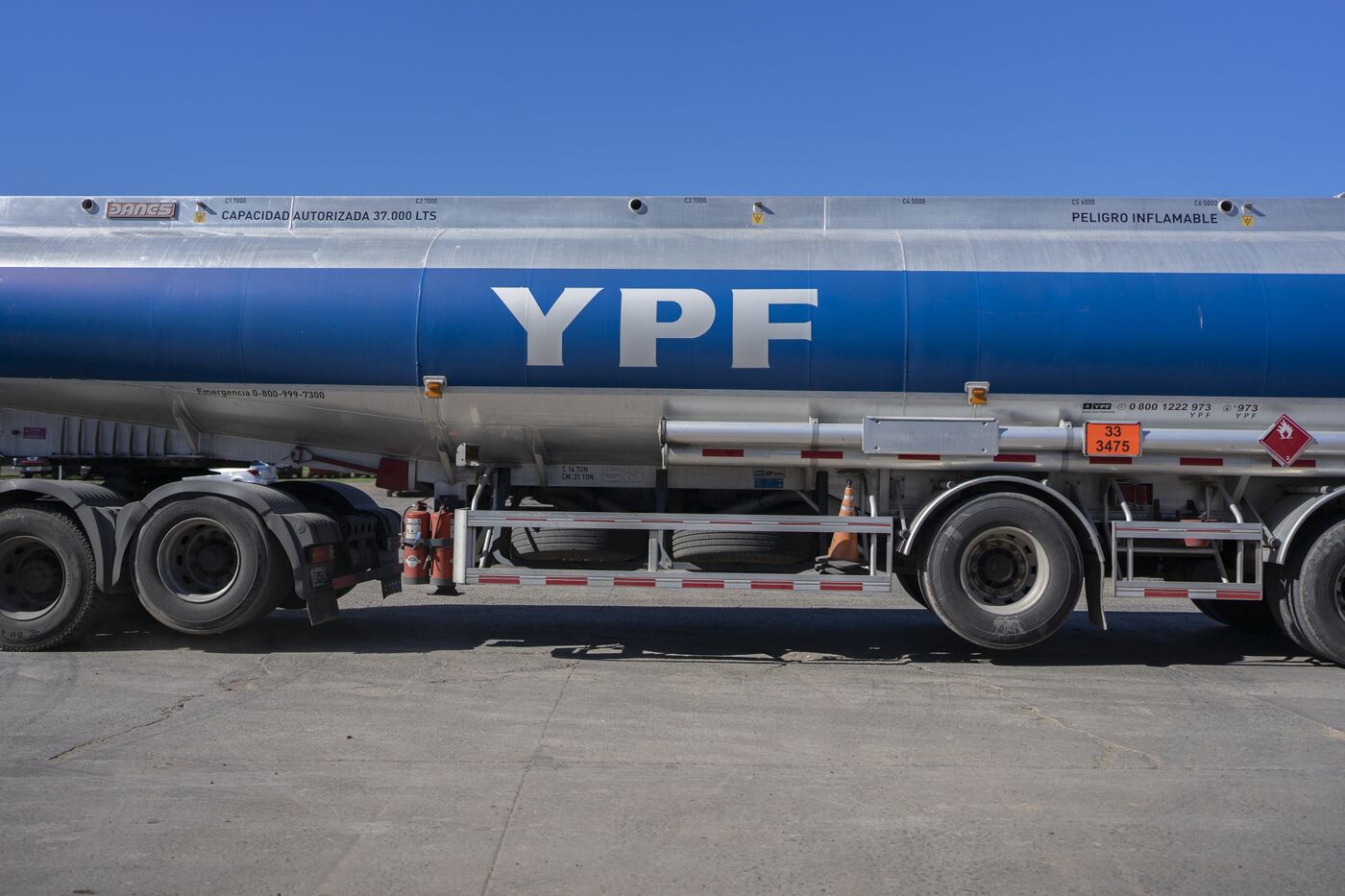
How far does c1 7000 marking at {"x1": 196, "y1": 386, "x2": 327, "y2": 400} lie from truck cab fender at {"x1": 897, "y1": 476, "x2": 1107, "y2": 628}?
4993mm

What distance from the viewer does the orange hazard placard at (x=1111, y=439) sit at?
778cm

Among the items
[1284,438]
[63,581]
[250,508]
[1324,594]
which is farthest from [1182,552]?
[63,581]

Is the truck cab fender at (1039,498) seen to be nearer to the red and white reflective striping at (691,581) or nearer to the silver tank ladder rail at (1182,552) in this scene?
the silver tank ladder rail at (1182,552)

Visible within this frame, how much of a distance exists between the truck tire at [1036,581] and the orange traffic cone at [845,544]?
1.95 feet

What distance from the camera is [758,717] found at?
630cm

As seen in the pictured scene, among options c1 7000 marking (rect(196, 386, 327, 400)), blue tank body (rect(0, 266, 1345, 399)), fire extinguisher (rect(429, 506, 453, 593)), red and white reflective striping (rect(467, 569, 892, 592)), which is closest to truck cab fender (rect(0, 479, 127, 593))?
blue tank body (rect(0, 266, 1345, 399))

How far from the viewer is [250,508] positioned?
7938mm

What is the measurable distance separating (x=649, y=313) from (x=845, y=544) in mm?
2456

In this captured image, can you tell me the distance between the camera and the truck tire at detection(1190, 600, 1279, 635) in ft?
30.2

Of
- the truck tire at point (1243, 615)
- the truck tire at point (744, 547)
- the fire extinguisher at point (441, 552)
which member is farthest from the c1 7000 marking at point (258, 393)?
the truck tire at point (1243, 615)

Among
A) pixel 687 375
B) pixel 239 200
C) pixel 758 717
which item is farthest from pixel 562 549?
pixel 239 200

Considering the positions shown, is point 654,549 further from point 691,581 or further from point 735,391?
point 735,391

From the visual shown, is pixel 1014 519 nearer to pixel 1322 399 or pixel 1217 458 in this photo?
pixel 1217 458

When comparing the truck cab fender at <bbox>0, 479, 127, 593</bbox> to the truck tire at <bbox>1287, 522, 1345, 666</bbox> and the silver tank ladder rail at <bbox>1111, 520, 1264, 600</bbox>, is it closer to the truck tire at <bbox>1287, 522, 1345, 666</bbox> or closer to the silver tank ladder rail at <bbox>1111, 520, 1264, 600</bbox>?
the silver tank ladder rail at <bbox>1111, 520, 1264, 600</bbox>
